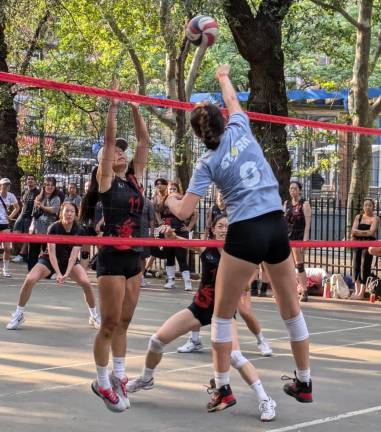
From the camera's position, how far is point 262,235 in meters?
5.68

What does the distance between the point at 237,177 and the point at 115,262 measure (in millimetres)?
1342

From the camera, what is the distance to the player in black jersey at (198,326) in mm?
7070

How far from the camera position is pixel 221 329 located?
19.6ft

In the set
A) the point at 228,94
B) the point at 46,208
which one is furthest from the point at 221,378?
the point at 46,208

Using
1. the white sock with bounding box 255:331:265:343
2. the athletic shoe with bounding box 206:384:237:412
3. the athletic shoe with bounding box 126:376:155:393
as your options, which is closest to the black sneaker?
the athletic shoe with bounding box 206:384:237:412

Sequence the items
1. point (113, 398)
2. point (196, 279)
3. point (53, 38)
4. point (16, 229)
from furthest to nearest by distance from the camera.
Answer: point (53, 38), point (16, 229), point (196, 279), point (113, 398)

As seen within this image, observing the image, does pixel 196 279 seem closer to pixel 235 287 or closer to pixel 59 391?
pixel 59 391

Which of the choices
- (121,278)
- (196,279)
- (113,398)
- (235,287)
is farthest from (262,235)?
(196,279)

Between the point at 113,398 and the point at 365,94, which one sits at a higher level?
the point at 365,94

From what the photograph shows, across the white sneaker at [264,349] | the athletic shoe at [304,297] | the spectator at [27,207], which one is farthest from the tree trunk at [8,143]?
the white sneaker at [264,349]

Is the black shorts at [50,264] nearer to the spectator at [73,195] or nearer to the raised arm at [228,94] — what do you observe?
the raised arm at [228,94]

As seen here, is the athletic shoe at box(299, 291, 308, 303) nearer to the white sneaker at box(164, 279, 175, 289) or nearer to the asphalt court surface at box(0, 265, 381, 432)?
the asphalt court surface at box(0, 265, 381, 432)

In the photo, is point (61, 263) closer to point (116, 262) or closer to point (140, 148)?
point (140, 148)

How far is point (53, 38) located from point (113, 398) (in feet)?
59.6
